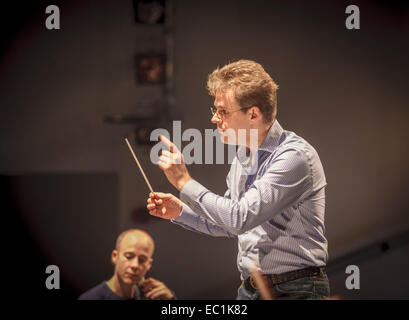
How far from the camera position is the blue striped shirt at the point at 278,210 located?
1.72 meters

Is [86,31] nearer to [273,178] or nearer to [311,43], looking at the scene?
[311,43]

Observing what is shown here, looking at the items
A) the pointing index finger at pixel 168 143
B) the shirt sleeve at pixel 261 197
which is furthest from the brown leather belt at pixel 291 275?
the pointing index finger at pixel 168 143

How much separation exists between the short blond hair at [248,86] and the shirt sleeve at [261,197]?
291 millimetres

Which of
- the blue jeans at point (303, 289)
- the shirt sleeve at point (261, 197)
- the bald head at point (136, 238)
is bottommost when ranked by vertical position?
the bald head at point (136, 238)

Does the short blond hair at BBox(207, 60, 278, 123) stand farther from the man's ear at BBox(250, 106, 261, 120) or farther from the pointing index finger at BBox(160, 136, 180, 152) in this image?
the pointing index finger at BBox(160, 136, 180, 152)

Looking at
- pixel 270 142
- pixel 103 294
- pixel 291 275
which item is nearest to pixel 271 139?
pixel 270 142

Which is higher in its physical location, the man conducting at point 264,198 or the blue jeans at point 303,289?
the man conducting at point 264,198

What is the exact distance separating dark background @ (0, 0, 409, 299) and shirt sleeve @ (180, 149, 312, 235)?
131 cm

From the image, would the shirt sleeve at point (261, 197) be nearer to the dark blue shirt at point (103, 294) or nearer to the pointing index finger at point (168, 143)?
the pointing index finger at point (168, 143)

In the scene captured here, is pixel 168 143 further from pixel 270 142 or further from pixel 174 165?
pixel 270 142

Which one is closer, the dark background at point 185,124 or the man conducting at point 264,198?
the man conducting at point 264,198
